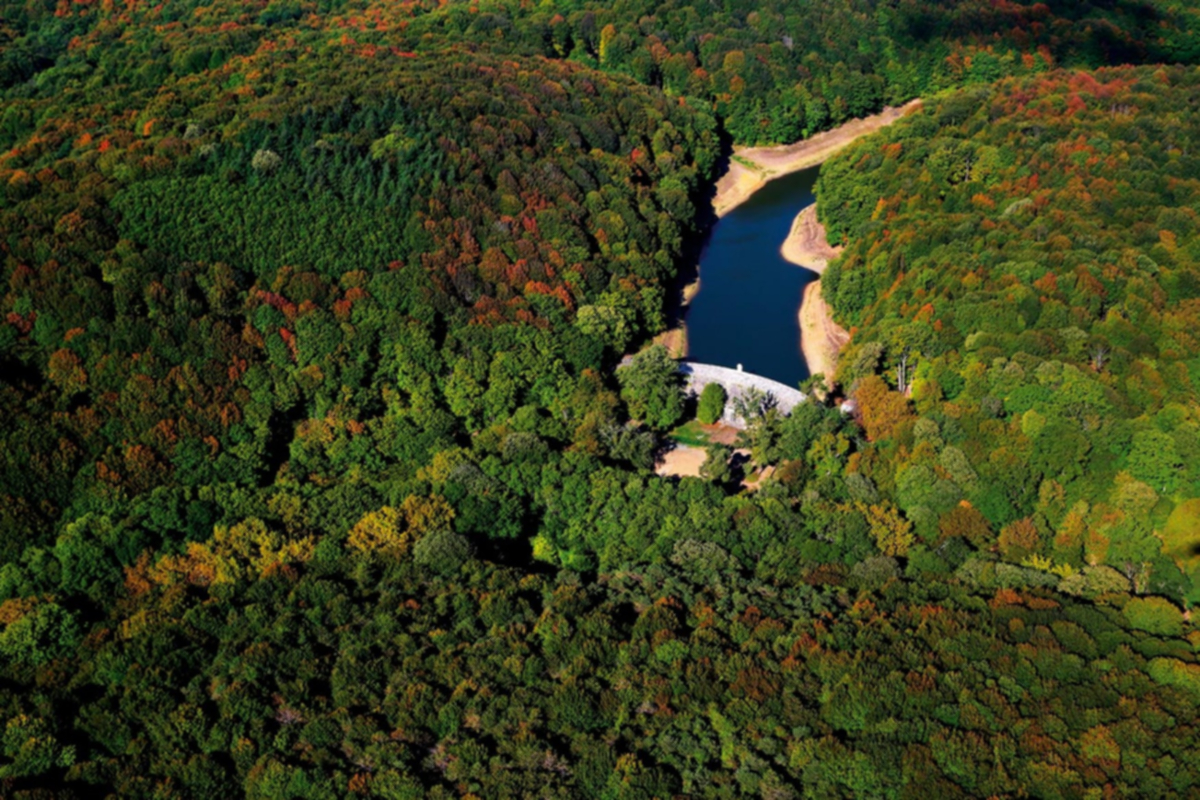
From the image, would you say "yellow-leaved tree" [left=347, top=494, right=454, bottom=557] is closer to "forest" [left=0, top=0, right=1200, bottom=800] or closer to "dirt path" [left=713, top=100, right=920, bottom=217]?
"forest" [left=0, top=0, right=1200, bottom=800]

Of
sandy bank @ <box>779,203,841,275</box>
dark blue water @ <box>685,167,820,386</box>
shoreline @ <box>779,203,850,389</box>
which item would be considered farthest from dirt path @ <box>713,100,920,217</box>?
sandy bank @ <box>779,203,841,275</box>

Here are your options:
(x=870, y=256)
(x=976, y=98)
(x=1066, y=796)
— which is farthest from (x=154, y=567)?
(x=976, y=98)

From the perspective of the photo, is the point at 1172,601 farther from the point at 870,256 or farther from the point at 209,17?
the point at 209,17

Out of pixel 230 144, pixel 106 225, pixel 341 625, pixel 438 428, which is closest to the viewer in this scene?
pixel 341 625

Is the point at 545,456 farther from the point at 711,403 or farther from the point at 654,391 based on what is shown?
the point at 711,403

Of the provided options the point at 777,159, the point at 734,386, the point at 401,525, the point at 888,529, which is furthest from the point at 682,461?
the point at 777,159

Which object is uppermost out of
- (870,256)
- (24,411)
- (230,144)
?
(230,144)

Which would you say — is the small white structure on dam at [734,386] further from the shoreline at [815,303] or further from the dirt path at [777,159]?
the dirt path at [777,159]
